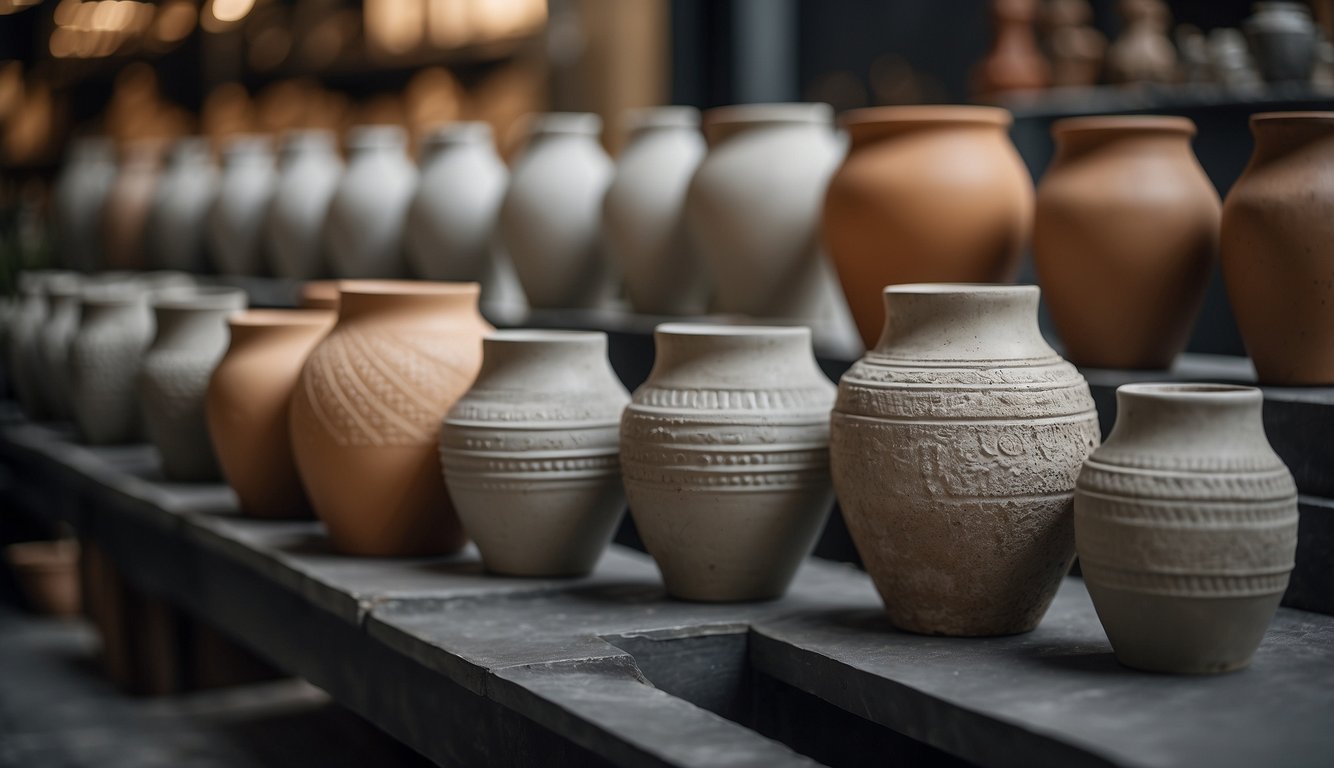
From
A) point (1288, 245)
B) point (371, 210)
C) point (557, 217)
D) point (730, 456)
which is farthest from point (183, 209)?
point (1288, 245)

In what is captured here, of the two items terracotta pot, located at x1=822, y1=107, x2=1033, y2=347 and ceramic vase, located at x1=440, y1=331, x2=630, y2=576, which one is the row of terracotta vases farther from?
terracotta pot, located at x1=822, y1=107, x2=1033, y2=347

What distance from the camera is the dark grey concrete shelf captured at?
134 centimetres

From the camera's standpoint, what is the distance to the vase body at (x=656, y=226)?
2.77 metres

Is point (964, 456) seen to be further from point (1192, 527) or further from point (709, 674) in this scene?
point (709, 674)

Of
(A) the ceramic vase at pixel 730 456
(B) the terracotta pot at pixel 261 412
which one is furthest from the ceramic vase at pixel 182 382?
(A) the ceramic vase at pixel 730 456

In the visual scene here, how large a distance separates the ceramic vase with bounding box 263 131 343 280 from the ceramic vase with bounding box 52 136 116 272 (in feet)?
4.48

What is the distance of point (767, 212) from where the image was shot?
2.51 metres

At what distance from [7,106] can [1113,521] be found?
7.31m

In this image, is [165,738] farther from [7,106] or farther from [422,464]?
[7,106]

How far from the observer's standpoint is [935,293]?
1.67 metres

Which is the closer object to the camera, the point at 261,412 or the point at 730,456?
the point at 730,456

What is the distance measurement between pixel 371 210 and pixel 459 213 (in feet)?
1.14

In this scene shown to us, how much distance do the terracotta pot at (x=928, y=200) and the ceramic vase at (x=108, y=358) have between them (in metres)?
1.73

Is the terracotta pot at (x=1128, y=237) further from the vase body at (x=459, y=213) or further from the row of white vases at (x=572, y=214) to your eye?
the vase body at (x=459, y=213)
